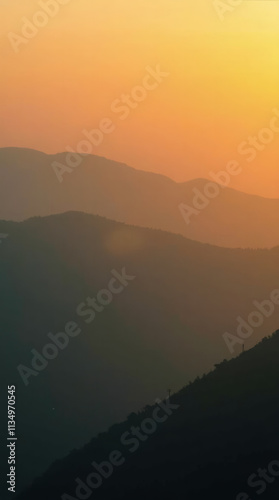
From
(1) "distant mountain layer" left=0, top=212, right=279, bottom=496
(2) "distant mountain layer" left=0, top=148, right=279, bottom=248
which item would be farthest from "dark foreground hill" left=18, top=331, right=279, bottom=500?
(2) "distant mountain layer" left=0, top=148, right=279, bottom=248

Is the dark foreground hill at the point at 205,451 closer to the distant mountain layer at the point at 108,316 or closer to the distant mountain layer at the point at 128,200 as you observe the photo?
the distant mountain layer at the point at 108,316

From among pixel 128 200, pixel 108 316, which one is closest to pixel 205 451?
pixel 108 316

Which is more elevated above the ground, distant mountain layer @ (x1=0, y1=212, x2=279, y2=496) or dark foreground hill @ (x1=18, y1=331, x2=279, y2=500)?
distant mountain layer @ (x1=0, y1=212, x2=279, y2=496)

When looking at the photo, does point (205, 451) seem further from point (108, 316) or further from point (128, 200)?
point (128, 200)

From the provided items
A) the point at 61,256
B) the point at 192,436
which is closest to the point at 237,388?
the point at 192,436

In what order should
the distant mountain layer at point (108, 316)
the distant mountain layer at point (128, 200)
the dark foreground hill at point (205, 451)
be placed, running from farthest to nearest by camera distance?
the distant mountain layer at point (128, 200), the distant mountain layer at point (108, 316), the dark foreground hill at point (205, 451)

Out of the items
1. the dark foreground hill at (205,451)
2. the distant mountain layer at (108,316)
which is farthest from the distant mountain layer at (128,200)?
the dark foreground hill at (205,451)

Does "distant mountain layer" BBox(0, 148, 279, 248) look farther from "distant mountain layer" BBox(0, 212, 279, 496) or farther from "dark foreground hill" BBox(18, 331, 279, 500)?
"dark foreground hill" BBox(18, 331, 279, 500)
